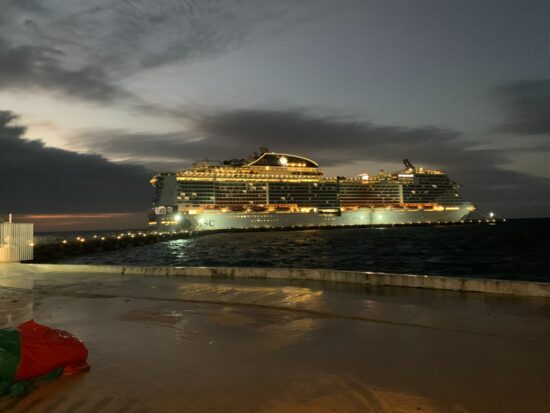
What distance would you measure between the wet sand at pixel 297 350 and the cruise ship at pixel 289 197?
7118cm

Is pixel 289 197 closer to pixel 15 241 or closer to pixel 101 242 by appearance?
pixel 101 242

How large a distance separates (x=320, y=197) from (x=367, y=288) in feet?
267

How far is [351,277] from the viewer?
10.4 meters

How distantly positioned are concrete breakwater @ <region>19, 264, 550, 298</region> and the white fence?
11.4 feet

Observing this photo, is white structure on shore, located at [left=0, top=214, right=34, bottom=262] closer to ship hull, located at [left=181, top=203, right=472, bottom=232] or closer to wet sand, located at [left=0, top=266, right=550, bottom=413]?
wet sand, located at [left=0, top=266, right=550, bottom=413]

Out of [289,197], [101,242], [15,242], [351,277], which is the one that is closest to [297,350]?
[351,277]

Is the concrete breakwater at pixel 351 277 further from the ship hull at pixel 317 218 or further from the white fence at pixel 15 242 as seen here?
the ship hull at pixel 317 218

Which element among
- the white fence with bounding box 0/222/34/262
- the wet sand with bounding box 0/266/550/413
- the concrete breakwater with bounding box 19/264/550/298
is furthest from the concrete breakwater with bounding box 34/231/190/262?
the wet sand with bounding box 0/266/550/413

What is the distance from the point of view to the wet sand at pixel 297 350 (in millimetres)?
3582

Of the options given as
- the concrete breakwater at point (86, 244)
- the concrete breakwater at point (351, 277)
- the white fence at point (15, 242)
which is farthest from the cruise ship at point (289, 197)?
the concrete breakwater at point (351, 277)

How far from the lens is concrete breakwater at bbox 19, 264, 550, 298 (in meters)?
8.25

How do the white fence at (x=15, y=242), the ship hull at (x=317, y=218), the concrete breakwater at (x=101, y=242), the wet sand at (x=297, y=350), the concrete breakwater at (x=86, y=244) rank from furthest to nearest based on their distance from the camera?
the ship hull at (x=317, y=218)
the concrete breakwater at (x=101, y=242)
the concrete breakwater at (x=86, y=244)
the white fence at (x=15, y=242)
the wet sand at (x=297, y=350)

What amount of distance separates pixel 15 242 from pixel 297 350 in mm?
16559

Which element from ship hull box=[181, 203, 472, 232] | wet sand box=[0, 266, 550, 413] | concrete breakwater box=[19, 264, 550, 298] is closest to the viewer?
wet sand box=[0, 266, 550, 413]
